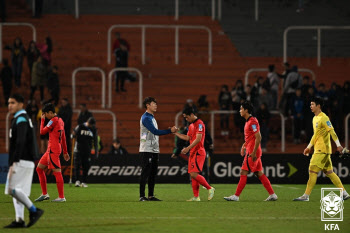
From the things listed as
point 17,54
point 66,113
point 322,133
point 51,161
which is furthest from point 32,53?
point 322,133

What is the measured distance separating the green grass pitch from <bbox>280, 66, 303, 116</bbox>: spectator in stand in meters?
8.25

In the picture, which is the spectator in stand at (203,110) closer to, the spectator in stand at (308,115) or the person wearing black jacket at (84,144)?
the spectator in stand at (308,115)

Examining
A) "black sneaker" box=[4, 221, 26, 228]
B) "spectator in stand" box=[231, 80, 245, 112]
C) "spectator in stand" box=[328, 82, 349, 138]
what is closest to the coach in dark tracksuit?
"black sneaker" box=[4, 221, 26, 228]

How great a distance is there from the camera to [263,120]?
24875 mm

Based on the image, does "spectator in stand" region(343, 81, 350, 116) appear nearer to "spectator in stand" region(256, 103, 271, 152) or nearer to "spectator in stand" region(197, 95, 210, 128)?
"spectator in stand" region(256, 103, 271, 152)

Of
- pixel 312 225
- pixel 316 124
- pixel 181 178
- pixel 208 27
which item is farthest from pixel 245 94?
pixel 312 225

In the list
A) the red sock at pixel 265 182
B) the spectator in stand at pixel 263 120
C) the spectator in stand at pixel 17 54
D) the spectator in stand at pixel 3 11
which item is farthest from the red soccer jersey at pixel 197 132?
the spectator in stand at pixel 3 11

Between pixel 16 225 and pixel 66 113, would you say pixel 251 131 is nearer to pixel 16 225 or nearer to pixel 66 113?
pixel 16 225

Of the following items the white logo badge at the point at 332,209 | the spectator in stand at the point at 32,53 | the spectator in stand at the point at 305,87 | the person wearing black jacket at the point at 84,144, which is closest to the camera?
the white logo badge at the point at 332,209

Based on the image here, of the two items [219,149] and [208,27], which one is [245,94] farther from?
[208,27]

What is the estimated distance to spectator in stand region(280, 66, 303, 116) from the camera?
26031mm

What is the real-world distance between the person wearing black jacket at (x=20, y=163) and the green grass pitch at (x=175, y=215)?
294 mm

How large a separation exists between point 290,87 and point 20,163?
54.2 ft

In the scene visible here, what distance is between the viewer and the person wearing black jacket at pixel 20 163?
10.9m
